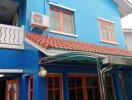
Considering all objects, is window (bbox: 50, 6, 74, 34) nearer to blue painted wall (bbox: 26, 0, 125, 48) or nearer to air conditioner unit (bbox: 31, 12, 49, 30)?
blue painted wall (bbox: 26, 0, 125, 48)

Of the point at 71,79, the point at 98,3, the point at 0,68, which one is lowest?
the point at 71,79

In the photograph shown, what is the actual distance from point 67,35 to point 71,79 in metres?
2.92

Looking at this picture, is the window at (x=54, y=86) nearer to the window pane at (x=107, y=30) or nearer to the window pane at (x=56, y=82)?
the window pane at (x=56, y=82)

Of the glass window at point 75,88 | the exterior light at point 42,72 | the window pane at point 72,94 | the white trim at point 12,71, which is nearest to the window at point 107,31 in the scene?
the glass window at point 75,88

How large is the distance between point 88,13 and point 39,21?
4.19m

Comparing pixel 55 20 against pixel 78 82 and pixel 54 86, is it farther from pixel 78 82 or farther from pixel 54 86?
pixel 54 86

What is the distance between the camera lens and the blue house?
701cm

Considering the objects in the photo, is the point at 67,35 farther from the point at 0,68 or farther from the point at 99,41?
the point at 0,68

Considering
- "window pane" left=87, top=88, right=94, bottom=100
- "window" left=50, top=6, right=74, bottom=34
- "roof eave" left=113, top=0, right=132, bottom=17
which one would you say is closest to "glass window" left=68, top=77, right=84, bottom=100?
"window pane" left=87, top=88, right=94, bottom=100

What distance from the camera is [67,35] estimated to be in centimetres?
1080

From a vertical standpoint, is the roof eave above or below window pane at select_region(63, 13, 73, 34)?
above

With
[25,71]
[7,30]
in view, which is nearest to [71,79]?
[25,71]

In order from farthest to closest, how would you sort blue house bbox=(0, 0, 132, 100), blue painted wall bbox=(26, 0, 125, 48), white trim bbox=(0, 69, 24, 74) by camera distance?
blue painted wall bbox=(26, 0, 125, 48) → white trim bbox=(0, 69, 24, 74) → blue house bbox=(0, 0, 132, 100)

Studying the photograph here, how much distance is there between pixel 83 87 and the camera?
9.17m
